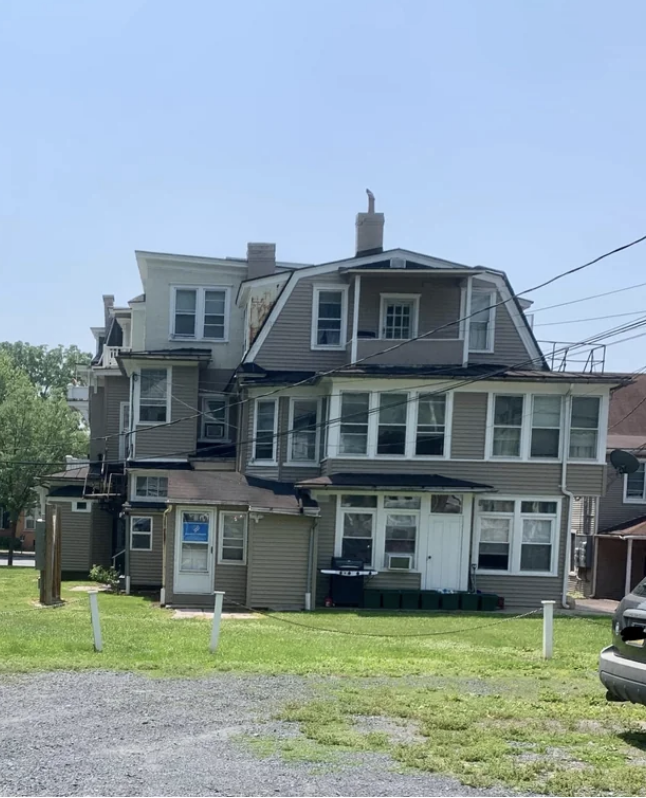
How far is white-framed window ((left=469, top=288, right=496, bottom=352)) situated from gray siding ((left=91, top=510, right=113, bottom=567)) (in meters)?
14.4

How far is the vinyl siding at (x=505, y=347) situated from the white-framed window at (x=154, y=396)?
9336 mm

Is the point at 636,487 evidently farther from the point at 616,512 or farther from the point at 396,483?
the point at 396,483

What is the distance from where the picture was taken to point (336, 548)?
23234mm

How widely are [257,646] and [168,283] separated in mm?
17072

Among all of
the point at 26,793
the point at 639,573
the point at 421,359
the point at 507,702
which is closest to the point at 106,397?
the point at 421,359

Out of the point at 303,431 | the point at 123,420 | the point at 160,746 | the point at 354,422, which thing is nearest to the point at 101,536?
the point at 123,420

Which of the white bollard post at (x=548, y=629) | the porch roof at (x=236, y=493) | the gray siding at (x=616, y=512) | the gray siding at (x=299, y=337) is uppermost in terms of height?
the gray siding at (x=299, y=337)

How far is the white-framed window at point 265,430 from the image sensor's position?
998 inches

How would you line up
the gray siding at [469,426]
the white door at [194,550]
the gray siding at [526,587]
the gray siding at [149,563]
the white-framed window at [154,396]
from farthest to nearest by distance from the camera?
the white-framed window at [154,396]
the gray siding at [149,563]
the gray siding at [469,426]
the gray siding at [526,587]
the white door at [194,550]

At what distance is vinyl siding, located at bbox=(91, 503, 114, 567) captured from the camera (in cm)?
3209

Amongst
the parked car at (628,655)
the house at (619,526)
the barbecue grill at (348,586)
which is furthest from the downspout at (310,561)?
the parked car at (628,655)

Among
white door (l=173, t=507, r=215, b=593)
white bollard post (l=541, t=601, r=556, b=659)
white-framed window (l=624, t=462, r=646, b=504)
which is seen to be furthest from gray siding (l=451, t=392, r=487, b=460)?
white bollard post (l=541, t=601, r=556, b=659)

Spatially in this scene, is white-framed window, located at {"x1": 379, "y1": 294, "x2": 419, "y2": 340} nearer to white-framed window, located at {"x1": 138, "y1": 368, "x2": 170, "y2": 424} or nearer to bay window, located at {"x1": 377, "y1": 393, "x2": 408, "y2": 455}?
bay window, located at {"x1": 377, "y1": 393, "x2": 408, "y2": 455}

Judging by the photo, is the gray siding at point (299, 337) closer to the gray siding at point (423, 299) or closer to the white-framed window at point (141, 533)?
the gray siding at point (423, 299)
